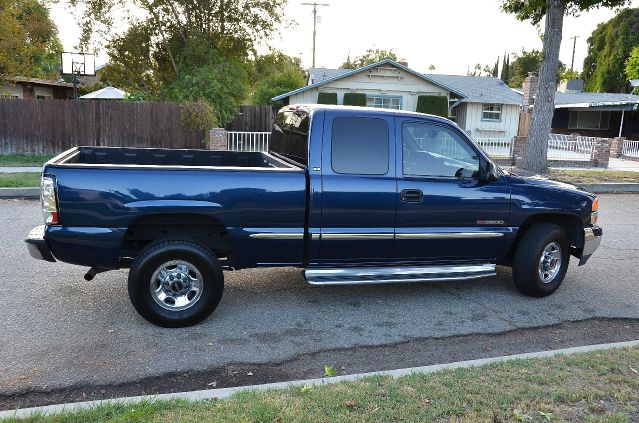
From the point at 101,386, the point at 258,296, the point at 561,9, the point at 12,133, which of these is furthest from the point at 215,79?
the point at 101,386

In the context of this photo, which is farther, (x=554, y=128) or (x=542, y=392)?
(x=554, y=128)

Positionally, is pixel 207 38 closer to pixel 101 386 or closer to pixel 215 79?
pixel 215 79

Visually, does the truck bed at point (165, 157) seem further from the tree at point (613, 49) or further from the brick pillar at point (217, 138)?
A: the tree at point (613, 49)

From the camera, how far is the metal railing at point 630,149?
25.5 metres

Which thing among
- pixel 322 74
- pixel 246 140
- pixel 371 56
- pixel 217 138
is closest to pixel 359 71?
pixel 322 74

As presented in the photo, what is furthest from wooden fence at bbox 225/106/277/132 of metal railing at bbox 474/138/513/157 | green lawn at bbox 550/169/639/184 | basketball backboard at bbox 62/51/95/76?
Result: green lawn at bbox 550/169/639/184

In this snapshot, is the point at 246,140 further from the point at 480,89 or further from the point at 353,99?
the point at 480,89

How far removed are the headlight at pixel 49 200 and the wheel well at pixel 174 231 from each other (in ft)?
1.90

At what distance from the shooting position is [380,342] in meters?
4.61

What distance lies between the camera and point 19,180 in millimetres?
11898

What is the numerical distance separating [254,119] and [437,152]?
21.7 metres

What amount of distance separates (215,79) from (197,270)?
64.9 feet

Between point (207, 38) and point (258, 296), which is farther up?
point (207, 38)

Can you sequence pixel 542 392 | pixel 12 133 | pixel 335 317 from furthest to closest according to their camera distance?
A: pixel 12 133, pixel 335 317, pixel 542 392
